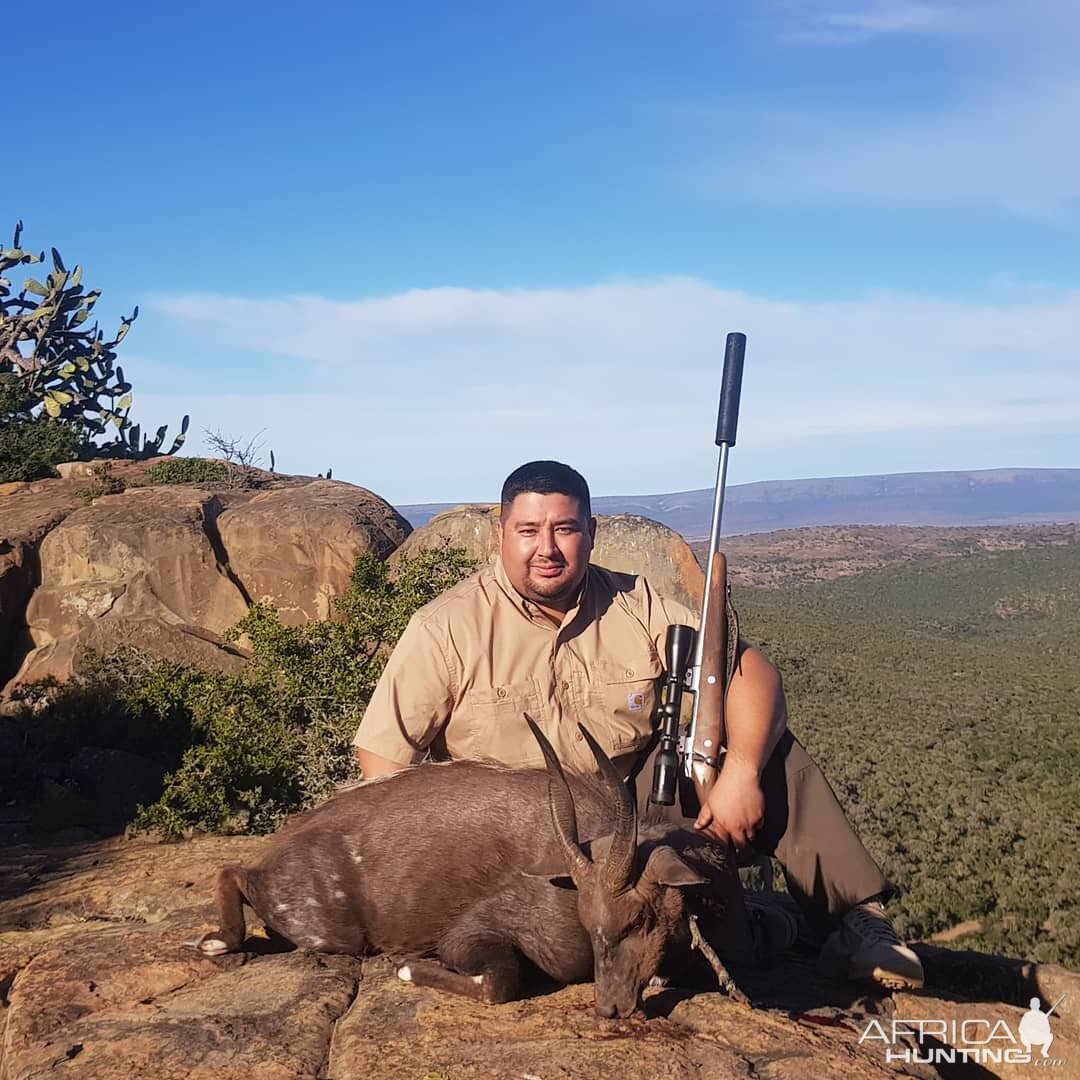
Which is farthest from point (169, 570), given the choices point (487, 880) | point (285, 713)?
point (487, 880)

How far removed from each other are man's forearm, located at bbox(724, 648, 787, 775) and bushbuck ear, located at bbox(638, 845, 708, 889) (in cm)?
100

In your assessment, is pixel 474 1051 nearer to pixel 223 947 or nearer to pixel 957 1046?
pixel 223 947

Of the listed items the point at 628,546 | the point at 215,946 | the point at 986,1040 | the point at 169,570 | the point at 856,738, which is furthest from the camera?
the point at 856,738

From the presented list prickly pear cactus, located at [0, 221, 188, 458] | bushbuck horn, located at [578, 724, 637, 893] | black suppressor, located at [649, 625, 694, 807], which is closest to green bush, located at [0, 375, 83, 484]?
prickly pear cactus, located at [0, 221, 188, 458]

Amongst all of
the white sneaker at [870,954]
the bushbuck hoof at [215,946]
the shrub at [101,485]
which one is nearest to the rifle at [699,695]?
the white sneaker at [870,954]

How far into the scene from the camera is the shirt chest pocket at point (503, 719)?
17.8 ft

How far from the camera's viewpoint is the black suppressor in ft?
16.6

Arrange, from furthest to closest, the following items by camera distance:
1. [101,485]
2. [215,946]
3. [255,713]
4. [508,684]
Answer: [101,485] < [255,713] < [508,684] < [215,946]

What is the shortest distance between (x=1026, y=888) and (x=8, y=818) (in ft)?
39.9

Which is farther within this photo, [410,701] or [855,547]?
[855,547]

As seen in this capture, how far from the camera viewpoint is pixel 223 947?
491cm

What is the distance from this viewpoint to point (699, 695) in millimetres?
5176

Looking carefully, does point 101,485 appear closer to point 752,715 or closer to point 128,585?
point 128,585

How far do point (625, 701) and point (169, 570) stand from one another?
1217 centimetres
